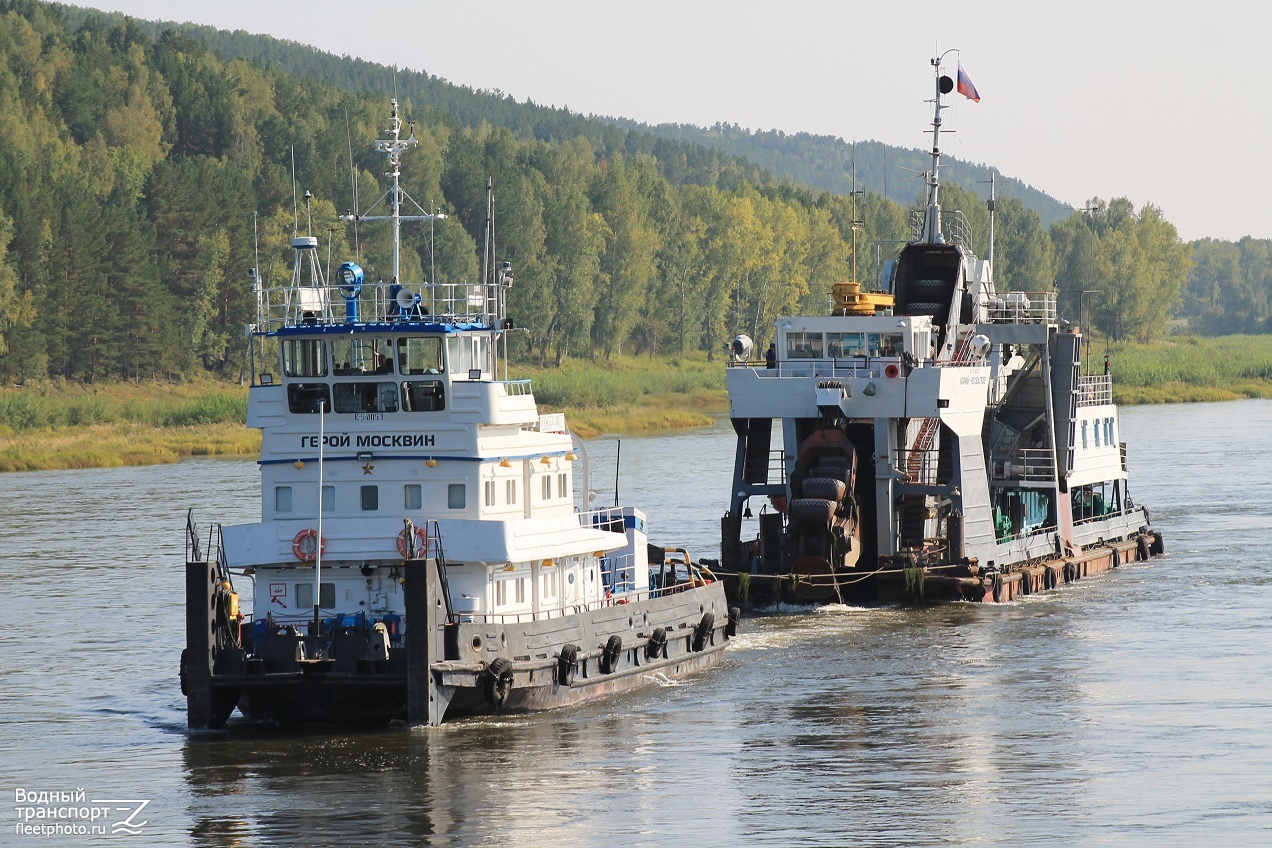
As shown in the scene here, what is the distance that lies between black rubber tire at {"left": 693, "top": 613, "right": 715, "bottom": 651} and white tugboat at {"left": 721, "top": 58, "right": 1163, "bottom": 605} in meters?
5.41

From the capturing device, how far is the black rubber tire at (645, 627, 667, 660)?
28375 millimetres

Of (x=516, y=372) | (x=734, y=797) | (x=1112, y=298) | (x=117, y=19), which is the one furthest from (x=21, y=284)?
(x=117, y=19)

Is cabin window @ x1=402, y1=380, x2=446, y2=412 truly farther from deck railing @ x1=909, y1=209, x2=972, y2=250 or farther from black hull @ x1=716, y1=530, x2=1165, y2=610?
deck railing @ x1=909, y1=209, x2=972, y2=250

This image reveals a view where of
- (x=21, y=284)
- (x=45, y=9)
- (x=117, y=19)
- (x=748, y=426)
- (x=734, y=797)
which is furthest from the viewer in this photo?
(x=117, y=19)

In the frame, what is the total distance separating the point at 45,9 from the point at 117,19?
5568 cm

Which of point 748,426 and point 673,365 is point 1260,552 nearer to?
point 748,426

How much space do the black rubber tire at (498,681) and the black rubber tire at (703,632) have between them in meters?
5.83

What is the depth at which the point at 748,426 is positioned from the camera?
37.7 m

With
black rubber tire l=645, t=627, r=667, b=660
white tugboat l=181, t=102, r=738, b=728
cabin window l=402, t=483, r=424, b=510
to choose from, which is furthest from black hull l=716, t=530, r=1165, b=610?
cabin window l=402, t=483, r=424, b=510

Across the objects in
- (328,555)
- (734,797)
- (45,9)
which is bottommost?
(734,797)

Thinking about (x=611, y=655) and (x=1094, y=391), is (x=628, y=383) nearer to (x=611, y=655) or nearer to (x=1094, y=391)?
(x=1094, y=391)

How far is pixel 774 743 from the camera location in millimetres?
24906

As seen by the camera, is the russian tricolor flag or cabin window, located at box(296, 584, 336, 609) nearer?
cabin window, located at box(296, 584, 336, 609)

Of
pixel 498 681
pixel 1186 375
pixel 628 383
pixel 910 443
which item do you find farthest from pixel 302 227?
pixel 498 681
